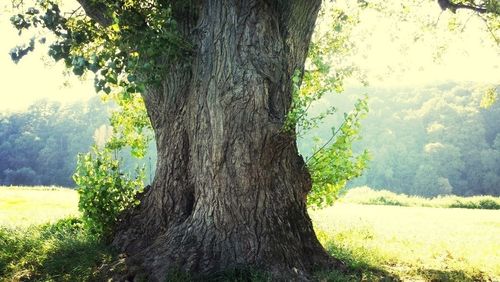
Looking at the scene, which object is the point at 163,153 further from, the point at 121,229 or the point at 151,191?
the point at 121,229

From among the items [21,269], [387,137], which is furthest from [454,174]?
[21,269]

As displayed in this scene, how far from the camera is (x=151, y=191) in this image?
8625mm

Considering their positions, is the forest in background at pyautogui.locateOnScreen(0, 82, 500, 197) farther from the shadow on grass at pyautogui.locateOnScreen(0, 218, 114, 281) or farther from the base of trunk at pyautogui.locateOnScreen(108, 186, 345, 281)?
the base of trunk at pyautogui.locateOnScreen(108, 186, 345, 281)

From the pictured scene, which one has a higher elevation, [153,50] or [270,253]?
[153,50]

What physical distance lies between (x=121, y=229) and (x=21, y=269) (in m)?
1.67

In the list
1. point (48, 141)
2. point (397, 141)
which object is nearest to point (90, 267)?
point (48, 141)

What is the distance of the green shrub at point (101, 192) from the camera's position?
337 inches

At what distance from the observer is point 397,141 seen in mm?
96125

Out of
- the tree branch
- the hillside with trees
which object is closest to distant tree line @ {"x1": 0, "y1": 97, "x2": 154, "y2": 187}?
the hillside with trees

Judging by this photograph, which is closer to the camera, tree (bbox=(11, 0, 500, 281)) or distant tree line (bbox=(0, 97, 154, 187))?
tree (bbox=(11, 0, 500, 281))

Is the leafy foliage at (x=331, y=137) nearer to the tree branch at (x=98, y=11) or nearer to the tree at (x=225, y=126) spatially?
the tree at (x=225, y=126)

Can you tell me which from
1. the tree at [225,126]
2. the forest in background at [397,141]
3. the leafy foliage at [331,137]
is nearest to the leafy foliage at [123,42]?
the tree at [225,126]

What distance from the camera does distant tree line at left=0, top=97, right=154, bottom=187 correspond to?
83562 mm

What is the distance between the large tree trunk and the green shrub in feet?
3.10
